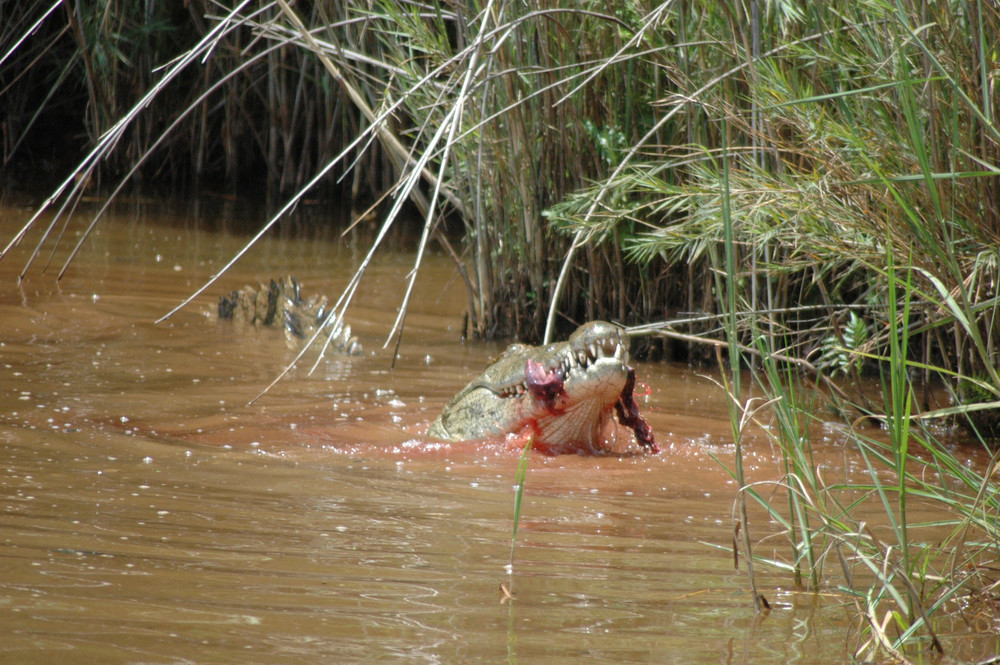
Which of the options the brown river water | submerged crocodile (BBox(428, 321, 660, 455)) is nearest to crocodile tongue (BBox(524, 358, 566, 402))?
submerged crocodile (BBox(428, 321, 660, 455))

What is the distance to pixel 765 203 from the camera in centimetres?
347

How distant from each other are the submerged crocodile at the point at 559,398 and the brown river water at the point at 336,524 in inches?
5.0

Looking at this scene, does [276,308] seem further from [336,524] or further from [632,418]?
[336,524]

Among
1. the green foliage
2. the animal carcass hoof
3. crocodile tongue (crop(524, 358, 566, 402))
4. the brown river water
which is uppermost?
the green foliage

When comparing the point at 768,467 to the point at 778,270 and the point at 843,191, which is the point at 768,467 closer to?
the point at 778,270

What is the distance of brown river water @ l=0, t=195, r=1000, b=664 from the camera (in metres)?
1.95

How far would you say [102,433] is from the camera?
3.68m

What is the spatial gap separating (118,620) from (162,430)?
201 cm

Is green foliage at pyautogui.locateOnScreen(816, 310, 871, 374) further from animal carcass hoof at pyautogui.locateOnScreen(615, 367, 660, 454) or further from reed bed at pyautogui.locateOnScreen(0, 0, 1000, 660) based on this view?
animal carcass hoof at pyautogui.locateOnScreen(615, 367, 660, 454)

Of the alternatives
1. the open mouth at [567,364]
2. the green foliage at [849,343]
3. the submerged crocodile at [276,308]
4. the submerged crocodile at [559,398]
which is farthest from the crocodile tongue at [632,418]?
the submerged crocodile at [276,308]

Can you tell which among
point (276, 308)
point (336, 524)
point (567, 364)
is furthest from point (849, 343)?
point (276, 308)

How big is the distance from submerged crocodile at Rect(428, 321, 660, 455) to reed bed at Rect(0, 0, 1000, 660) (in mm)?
241

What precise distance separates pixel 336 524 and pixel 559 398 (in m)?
1.22

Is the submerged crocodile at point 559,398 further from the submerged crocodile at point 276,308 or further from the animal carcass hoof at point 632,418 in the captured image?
the submerged crocodile at point 276,308
